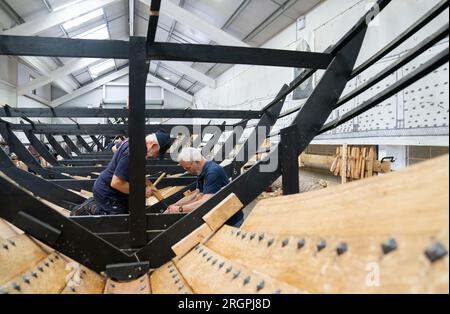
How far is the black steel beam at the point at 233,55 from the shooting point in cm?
195

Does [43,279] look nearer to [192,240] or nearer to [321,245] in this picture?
[192,240]

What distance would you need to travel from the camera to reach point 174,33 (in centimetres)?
1295

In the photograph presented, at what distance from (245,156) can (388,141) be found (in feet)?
7.14

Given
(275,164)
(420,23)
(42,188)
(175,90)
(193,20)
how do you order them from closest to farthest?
(420,23) < (275,164) < (42,188) < (193,20) < (175,90)

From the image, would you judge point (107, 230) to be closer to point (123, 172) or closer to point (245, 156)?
point (123, 172)

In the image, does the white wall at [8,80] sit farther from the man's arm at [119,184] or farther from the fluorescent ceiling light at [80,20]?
the man's arm at [119,184]

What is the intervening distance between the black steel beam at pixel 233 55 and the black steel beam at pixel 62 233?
42.1 inches

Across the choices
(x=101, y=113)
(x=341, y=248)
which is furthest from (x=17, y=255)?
(x=101, y=113)

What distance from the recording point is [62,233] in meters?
1.66

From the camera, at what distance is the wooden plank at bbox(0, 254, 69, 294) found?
4.36 feet

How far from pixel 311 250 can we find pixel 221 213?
0.96 metres

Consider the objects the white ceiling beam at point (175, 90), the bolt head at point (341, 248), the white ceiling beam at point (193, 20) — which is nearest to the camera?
the bolt head at point (341, 248)

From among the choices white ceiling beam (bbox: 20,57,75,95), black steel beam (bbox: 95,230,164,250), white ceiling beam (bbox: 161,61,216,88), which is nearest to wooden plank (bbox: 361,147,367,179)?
black steel beam (bbox: 95,230,164,250)

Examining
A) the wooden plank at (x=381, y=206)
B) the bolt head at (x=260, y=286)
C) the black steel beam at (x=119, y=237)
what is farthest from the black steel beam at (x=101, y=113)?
the bolt head at (x=260, y=286)
